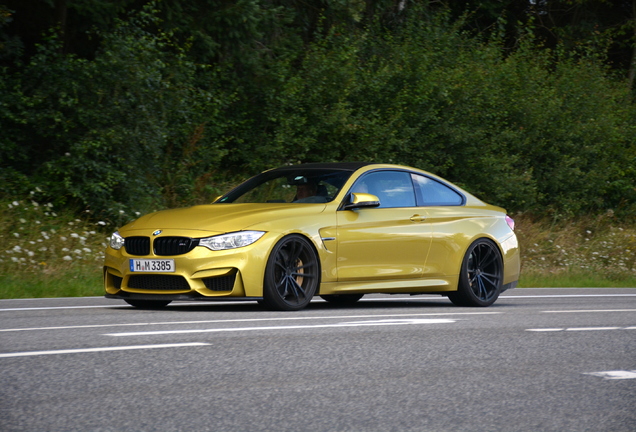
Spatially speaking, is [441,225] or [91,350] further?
[441,225]

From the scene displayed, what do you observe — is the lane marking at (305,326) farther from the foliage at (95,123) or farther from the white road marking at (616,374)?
the foliage at (95,123)

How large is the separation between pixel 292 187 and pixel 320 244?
103cm

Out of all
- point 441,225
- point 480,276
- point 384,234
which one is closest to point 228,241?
point 384,234

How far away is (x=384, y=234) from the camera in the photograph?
10242 mm

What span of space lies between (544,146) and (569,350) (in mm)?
17789

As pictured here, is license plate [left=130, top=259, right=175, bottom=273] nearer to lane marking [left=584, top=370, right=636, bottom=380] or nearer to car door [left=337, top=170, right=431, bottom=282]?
car door [left=337, top=170, right=431, bottom=282]

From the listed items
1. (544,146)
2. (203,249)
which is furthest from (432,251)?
(544,146)

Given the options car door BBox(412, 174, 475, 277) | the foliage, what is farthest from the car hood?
the foliage

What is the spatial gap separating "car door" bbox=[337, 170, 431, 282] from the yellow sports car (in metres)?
0.01

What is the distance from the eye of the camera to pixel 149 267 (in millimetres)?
9117

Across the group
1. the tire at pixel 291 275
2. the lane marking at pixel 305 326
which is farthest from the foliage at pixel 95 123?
the lane marking at pixel 305 326

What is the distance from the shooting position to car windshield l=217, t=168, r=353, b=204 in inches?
399

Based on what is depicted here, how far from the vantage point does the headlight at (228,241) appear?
895 centimetres

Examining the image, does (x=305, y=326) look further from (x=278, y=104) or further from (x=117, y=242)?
(x=278, y=104)
